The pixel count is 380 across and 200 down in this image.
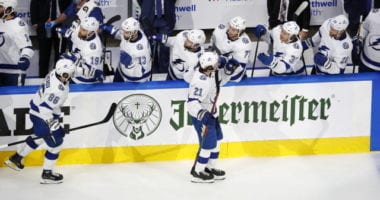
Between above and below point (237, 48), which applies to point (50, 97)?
below

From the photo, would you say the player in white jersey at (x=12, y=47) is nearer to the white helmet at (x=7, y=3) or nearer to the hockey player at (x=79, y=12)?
the white helmet at (x=7, y=3)

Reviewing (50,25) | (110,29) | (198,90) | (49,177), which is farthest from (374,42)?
(49,177)

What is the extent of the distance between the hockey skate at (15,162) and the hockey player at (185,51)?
1799 millimetres

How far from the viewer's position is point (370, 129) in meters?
12.2

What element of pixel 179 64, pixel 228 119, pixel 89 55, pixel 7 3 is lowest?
pixel 228 119

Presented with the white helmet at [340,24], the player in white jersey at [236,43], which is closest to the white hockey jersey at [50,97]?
the player in white jersey at [236,43]

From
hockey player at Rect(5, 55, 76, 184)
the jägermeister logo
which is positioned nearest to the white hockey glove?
hockey player at Rect(5, 55, 76, 184)

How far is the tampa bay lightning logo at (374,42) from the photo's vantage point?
41.2 feet

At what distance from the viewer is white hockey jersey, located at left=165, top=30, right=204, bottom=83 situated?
39.2ft

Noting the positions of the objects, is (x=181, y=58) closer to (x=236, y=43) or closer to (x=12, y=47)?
(x=236, y=43)

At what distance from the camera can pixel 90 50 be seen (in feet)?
39.0

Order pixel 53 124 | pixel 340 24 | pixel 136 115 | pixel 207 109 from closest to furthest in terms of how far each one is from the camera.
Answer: pixel 53 124
pixel 207 109
pixel 136 115
pixel 340 24

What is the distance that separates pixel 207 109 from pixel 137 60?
1086mm

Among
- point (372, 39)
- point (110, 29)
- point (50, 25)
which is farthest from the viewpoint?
point (50, 25)
